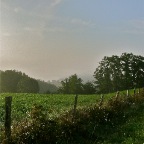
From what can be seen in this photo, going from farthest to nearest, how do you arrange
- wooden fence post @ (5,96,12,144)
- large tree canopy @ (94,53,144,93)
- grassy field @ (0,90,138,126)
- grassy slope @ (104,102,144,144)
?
large tree canopy @ (94,53,144,93)
grassy field @ (0,90,138,126)
grassy slope @ (104,102,144,144)
wooden fence post @ (5,96,12,144)

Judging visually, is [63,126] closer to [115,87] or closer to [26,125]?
[26,125]

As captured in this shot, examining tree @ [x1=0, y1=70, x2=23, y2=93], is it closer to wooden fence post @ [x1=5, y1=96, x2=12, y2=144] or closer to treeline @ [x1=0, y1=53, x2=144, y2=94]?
treeline @ [x1=0, y1=53, x2=144, y2=94]

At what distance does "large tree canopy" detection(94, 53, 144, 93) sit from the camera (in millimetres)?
103375

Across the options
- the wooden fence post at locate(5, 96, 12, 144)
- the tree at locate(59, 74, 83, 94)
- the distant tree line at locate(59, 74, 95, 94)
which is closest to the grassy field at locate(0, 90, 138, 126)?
the wooden fence post at locate(5, 96, 12, 144)

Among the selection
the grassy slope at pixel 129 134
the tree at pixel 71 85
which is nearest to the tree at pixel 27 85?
the tree at pixel 71 85

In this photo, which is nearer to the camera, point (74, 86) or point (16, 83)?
point (74, 86)

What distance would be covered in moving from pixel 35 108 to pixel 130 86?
88.9m

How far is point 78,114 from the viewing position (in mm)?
19906

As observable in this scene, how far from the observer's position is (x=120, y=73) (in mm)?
110062

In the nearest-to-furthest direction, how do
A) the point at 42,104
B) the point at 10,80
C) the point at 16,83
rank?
the point at 42,104 < the point at 10,80 < the point at 16,83

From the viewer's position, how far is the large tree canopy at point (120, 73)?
339 feet

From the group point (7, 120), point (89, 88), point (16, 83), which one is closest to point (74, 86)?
point (89, 88)

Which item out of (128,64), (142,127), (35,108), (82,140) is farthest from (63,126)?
(128,64)

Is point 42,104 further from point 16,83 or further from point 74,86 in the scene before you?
point 16,83
